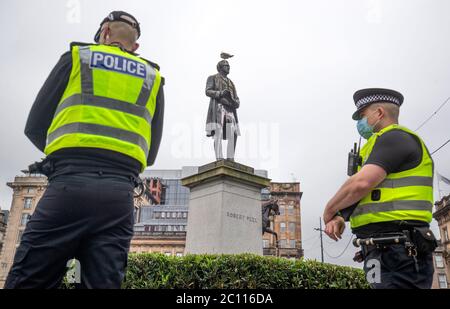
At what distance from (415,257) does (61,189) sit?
2.23m

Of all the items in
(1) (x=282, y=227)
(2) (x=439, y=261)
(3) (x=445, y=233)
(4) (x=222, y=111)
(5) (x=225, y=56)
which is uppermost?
(1) (x=282, y=227)

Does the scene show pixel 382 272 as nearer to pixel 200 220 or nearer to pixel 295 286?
pixel 295 286

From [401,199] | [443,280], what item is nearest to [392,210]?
[401,199]

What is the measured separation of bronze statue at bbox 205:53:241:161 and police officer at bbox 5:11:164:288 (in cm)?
707

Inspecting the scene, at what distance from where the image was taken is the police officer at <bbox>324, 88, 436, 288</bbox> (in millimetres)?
2391

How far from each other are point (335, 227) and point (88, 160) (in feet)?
5.93

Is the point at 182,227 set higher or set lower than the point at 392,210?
higher

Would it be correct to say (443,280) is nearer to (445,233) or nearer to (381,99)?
(445,233)

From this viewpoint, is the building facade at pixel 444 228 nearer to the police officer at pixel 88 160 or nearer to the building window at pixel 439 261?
the building window at pixel 439 261

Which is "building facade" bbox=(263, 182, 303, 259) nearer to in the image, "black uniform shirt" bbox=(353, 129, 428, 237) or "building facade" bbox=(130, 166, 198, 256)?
"building facade" bbox=(130, 166, 198, 256)

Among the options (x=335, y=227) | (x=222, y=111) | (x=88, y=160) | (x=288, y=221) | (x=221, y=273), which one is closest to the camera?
(x=88, y=160)

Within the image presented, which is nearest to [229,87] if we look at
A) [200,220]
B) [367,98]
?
→ [200,220]

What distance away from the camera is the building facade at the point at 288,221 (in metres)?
73.9

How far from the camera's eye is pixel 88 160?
231 centimetres
